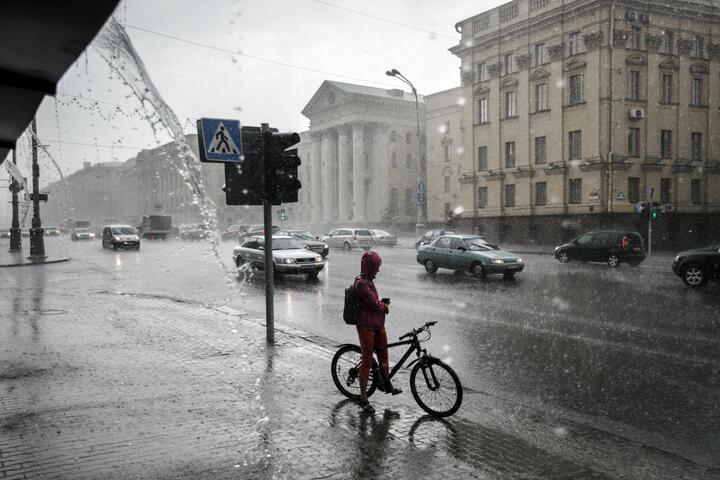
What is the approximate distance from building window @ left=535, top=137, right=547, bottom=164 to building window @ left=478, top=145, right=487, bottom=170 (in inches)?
196

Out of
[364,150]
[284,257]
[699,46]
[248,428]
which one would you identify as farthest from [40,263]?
[364,150]

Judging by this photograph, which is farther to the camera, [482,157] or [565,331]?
[482,157]

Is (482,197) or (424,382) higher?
(482,197)

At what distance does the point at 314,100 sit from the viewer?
8150 cm

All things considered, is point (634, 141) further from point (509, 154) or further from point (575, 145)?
point (509, 154)

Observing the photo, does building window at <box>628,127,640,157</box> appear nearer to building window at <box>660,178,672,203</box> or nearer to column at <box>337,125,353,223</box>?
building window at <box>660,178,672,203</box>

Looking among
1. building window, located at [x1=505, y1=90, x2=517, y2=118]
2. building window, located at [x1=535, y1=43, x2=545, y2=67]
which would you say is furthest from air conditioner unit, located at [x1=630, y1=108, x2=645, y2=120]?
building window, located at [x1=505, y1=90, x2=517, y2=118]

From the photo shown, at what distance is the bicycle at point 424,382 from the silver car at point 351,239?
36.6 m

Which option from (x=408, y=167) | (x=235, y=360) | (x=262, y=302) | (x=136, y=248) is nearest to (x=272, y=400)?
(x=235, y=360)

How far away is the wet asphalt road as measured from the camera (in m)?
6.11

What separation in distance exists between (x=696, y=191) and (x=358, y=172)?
145 feet

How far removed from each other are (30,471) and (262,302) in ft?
33.7

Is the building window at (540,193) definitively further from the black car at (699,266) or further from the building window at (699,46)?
the black car at (699,266)

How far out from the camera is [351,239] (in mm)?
43406
